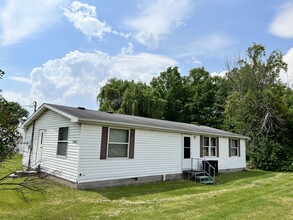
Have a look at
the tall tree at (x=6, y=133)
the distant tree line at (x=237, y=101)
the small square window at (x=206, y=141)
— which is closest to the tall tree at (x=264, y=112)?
the distant tree line at (x=237, y=101)

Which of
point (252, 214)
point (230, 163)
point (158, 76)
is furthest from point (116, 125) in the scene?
point (158, 76)

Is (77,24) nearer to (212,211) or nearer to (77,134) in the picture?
(77,134)

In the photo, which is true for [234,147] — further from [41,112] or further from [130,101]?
[41,112]

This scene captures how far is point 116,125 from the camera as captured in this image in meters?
9.14

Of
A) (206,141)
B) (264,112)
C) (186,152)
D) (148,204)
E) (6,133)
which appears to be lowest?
(148,204)

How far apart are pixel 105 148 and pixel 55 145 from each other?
8.47ft

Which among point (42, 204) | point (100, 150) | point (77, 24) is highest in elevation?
point (77, 24)

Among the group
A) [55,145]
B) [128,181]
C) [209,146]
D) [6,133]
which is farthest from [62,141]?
[209,146]

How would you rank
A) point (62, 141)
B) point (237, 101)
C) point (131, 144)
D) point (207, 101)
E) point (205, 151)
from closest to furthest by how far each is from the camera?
point (62, 141) < point (131, 144) < point (205, 151) < point (237, 101) < point (207, 101)

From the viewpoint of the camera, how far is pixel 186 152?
12297 mm

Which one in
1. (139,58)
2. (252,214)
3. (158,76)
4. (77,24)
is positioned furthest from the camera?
(158,76)

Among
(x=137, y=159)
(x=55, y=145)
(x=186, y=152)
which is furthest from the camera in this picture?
(x=186, y=152)

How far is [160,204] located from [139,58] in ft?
44.1

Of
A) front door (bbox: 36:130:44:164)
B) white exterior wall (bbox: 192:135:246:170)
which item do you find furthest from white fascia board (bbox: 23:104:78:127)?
white exterior wall (bbox: 192:135:246:170)
